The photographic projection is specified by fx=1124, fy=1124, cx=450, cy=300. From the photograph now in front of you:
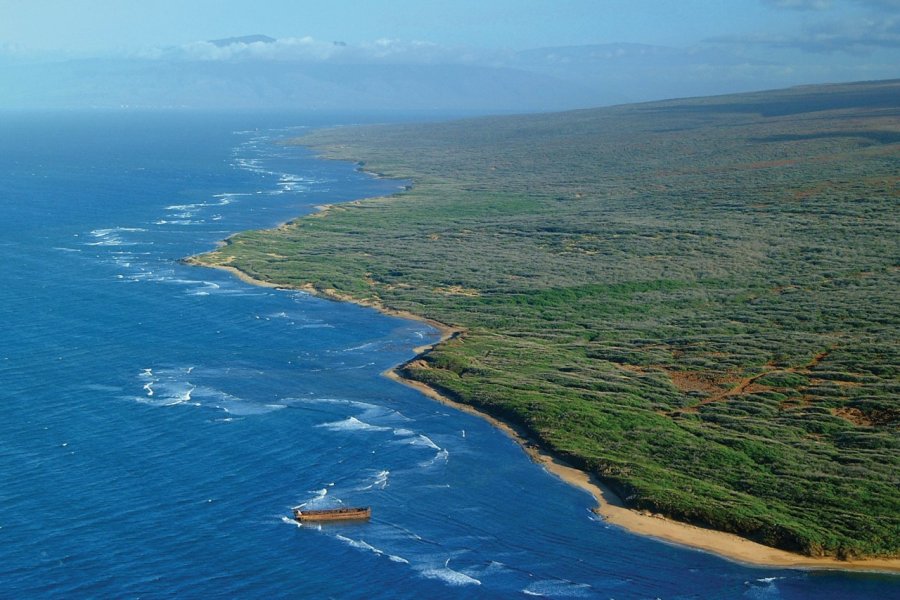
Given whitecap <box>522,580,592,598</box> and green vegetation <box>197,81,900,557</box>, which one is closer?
whitecap <box>522,580,592,598</box>

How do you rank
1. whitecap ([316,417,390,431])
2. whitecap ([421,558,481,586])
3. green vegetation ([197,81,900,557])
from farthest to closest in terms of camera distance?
1. whitecap ([316,417,390,431])
2. green vegetation ([197,81,900,557])
3. whitecap ([421,558,481,586])

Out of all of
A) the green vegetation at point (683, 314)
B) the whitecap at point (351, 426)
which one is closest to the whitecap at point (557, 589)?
the green vegetation at point (683, 314)

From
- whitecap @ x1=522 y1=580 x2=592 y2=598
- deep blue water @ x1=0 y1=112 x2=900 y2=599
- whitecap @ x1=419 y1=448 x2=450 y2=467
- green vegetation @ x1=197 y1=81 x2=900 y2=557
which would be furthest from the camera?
whitecap @ x1=419 y1=448 x2=450 y2=467

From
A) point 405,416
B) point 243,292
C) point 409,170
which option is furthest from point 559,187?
point 405,416

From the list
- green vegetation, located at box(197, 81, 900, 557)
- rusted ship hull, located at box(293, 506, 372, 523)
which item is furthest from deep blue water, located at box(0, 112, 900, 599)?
green vegetation, located at box(197, 81, 900, 557)

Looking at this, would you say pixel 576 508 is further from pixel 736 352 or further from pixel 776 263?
pixel 776 263

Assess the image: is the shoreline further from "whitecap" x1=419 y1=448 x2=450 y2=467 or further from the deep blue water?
"whitecap" x1=419 y1=448 x2=450 y2=467

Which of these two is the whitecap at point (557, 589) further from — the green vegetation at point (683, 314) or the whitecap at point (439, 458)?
the whitecap at point (439, 458)
